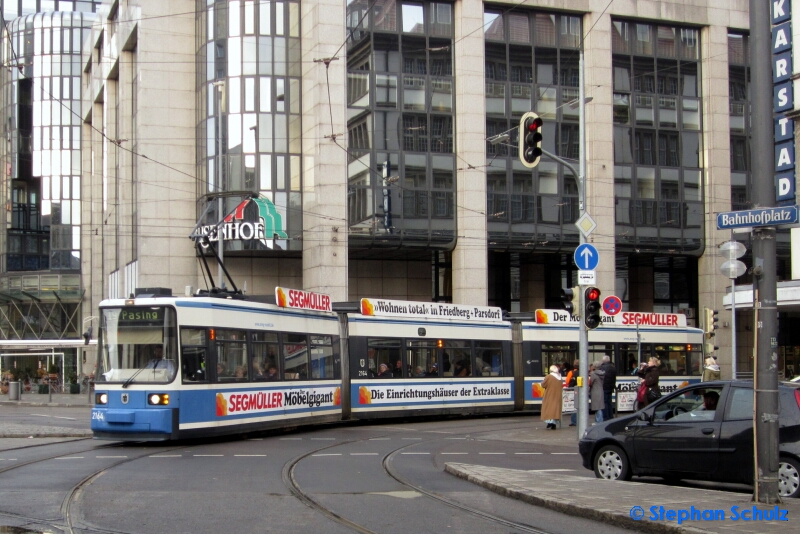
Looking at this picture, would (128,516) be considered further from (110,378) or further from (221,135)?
(221,135)

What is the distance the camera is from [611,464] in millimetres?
12547

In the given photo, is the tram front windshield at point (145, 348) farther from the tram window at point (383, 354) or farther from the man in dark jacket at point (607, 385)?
the man in dark jacket at point (607, 385)

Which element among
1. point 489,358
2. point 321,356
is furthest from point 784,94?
point 321,356

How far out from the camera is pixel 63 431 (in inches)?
851

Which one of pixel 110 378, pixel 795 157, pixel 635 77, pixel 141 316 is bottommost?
pixel 110 378

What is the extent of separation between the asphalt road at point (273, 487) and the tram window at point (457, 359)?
19.9ft

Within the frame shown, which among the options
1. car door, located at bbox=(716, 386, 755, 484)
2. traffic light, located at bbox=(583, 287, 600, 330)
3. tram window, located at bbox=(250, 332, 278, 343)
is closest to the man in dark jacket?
traffic light, located at bbox=(583, 287, 600, 330)

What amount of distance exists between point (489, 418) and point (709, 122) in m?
24.1

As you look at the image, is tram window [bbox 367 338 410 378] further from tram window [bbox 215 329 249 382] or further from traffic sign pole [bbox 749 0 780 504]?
traffic sign pole [bbox 749 0 780 504]

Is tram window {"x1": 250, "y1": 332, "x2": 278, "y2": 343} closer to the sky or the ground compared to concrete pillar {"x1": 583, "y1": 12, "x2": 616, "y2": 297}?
closer to the ground

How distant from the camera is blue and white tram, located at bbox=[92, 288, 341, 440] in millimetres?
17047

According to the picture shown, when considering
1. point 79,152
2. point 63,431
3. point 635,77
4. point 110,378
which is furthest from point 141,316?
point 79,152

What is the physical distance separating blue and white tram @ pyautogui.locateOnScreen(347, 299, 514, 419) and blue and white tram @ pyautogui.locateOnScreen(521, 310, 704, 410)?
81cm

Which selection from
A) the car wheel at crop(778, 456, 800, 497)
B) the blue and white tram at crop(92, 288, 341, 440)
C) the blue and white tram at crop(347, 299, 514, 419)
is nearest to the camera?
the car wheel at crop(778, 456, 800, 497)
